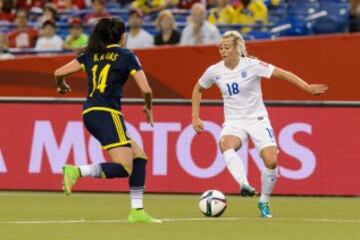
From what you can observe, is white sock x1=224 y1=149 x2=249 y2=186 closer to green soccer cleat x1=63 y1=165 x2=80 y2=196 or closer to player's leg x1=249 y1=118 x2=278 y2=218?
player's leg x1=249 y1=118 x2=278 y2=218

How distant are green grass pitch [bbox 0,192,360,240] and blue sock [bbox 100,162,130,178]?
48cm

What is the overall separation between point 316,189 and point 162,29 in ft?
15.7

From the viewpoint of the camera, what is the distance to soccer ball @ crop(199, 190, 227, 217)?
13.0 metres

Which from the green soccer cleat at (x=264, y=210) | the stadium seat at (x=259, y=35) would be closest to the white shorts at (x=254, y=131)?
the green soccer cleat at (x=264, y=210)

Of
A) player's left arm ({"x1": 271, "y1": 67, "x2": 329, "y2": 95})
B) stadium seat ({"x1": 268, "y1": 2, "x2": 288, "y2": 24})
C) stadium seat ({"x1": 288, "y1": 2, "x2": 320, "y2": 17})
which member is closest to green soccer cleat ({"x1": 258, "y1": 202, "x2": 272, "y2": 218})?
player's left arm ({"x1": 271, "y1": 67, "x2": 329, "y2": 95})

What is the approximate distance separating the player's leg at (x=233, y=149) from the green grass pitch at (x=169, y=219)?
45 cm

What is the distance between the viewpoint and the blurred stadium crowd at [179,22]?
2027 centimetres

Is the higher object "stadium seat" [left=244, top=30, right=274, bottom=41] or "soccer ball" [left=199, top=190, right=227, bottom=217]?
"soccer ball" [left=199, top=190, right=227, bottom=217]

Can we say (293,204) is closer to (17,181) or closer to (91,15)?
(17,181)

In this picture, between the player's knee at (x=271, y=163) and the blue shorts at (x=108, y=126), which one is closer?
the blue shorts at (x=108, y=126)

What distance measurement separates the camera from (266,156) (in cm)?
1339

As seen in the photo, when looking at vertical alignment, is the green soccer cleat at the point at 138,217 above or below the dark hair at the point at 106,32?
below

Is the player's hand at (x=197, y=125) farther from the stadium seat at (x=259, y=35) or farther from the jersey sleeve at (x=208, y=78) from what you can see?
the stadium seat at (x=259, y=35)

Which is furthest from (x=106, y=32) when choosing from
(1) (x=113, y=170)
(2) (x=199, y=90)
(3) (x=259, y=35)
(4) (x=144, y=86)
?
(3) (x=259, y=35)
